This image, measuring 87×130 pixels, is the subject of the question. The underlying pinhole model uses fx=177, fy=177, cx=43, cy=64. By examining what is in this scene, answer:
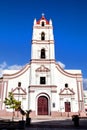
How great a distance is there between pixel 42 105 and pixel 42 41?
14152mm

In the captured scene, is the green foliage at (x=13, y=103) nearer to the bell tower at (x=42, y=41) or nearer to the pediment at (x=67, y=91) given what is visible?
the pediment at (x=67, y=91)

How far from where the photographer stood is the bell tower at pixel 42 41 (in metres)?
38.5

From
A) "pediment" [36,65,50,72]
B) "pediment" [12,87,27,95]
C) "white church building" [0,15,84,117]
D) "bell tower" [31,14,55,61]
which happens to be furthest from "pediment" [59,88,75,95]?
"pediment" [12,87,27,95]

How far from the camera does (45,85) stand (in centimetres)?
3572

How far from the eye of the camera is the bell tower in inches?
1515

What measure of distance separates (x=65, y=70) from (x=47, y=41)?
25.4 feet

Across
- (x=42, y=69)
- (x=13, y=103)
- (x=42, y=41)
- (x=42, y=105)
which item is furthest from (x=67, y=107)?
(x=42, y=41)

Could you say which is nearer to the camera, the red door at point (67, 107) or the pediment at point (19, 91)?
the red door at point (67, 107)

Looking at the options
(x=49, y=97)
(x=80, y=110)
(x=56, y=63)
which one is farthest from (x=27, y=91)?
(x=80, y=110)

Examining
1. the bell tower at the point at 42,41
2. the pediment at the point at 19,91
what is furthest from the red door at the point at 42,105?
the bell tower at the point at 42,41

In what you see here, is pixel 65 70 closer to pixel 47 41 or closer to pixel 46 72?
pixel 46 72

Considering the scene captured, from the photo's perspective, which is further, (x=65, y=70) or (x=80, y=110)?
(x=65, y=70)

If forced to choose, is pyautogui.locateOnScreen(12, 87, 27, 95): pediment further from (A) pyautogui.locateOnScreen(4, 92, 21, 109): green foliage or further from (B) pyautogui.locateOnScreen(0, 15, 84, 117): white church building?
(A) pyautogui.locateOnScreen(4, 92, 21, 109): green foliage

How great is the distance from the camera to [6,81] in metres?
36.6
